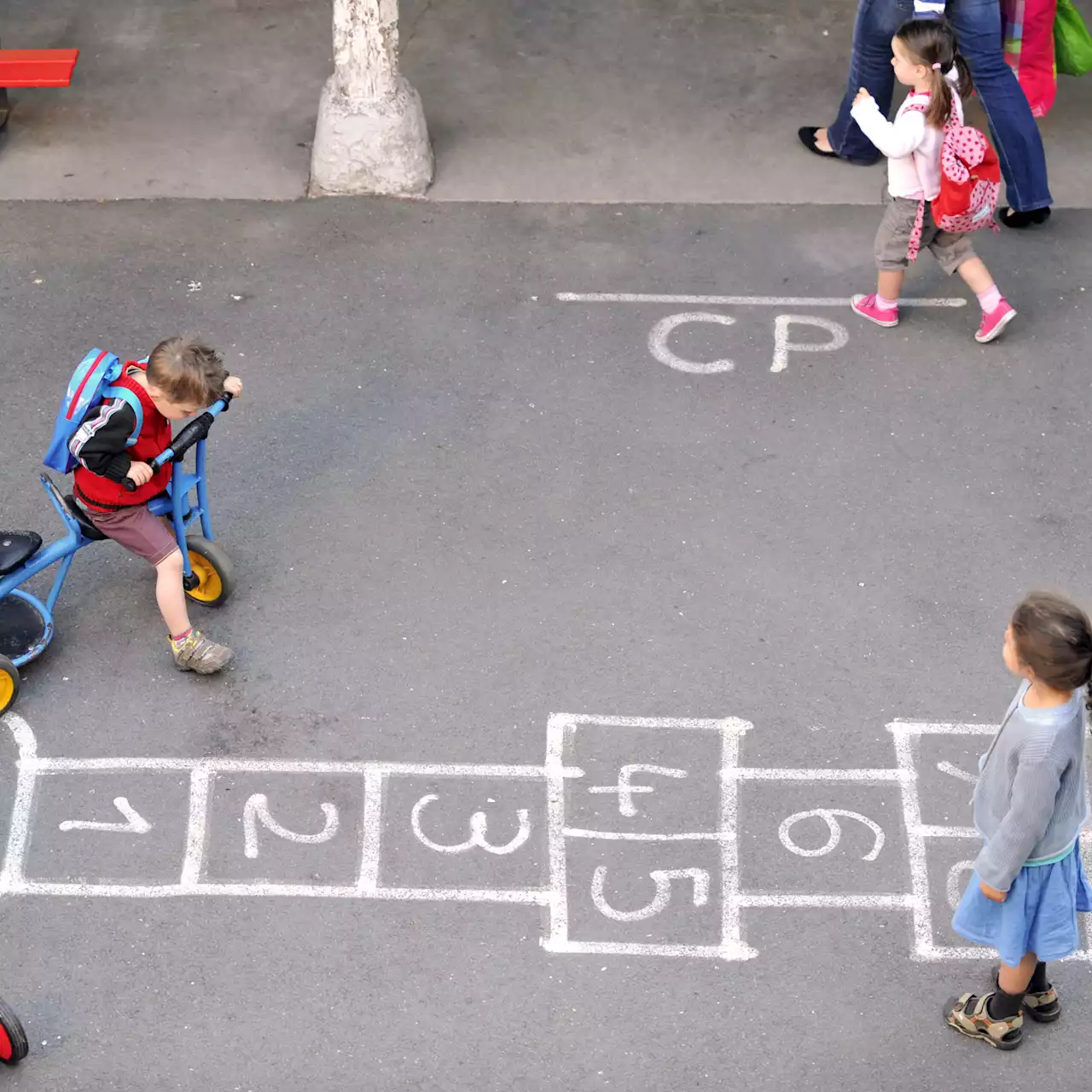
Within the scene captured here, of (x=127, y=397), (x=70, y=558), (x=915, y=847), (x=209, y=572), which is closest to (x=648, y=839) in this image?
(x=915, y=847)

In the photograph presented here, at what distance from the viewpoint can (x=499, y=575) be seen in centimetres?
591

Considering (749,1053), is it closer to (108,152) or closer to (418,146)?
(418,146)

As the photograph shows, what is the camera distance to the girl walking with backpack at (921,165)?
21.0 ft

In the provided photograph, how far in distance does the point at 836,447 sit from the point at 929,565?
0.79 metres

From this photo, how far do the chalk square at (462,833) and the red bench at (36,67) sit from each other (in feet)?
15.6

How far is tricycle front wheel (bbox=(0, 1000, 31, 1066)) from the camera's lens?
4.18m

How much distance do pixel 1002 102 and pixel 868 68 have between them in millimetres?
768

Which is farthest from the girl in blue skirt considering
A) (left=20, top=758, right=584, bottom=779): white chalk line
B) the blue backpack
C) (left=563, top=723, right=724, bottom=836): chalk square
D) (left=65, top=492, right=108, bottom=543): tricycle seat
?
(left=65, top=492, right=108, bottom=543): tricycle seat

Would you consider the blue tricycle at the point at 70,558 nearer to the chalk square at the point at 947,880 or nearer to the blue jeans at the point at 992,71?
the chalk square at the point at 947,880

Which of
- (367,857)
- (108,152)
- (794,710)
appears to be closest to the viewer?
(367,857)

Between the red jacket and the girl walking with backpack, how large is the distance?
3.31m

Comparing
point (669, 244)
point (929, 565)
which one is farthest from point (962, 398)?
point (669, 244)

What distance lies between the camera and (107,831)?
16.3 ft

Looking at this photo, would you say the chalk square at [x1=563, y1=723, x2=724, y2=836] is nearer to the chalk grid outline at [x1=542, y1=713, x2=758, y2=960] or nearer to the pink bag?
the chalk grid outline at [x1=542, y1=713, x2=758, y2=960]
